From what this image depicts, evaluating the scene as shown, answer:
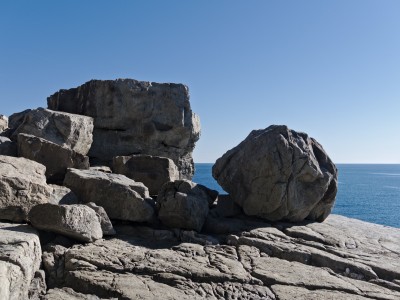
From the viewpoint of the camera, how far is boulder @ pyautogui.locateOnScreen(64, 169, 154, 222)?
10.4 meters

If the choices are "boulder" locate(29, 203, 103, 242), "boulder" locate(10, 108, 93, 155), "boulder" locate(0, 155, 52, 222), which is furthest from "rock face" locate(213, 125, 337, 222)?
"boulder" locate(0, 155, 52, 222)

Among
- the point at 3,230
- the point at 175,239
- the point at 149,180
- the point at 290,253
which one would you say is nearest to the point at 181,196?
the point at 175,239

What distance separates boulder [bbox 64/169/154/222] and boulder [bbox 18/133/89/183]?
3.74ft

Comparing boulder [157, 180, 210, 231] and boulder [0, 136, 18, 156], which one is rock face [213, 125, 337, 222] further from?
boulder [0, 136, 18, 156]

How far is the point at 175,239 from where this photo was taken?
10.2 m

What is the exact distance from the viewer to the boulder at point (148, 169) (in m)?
12.9

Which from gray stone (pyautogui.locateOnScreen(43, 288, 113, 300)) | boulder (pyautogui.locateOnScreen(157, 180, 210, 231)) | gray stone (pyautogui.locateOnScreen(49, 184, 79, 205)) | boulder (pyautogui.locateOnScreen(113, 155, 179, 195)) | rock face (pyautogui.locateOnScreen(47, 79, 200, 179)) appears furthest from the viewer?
rock face (pyautogui.locateOnScreen(47, 79, 200, 179))

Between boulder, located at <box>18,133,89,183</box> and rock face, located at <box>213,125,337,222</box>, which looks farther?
rock face, located at <box>213,125,337,222</box>

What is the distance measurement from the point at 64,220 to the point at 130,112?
25.2ft

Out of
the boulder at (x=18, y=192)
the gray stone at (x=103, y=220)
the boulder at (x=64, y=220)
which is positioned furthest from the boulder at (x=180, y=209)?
the boulder at (x=18, y=192)

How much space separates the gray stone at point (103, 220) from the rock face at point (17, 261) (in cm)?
185

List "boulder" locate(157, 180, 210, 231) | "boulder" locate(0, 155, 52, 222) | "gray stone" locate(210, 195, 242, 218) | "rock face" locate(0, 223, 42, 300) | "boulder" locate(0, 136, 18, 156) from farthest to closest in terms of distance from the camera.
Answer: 1. "gray stone" locate(210, 195, 242, 218)
2. "boulder" locate(0, 136, 18, 156)
3. "boulder" locate(157, 180, 210, 231)
4. "boulder" locate(0, 155, 52, 222)
5. "rock face" locate(0, 223, 42, 300)

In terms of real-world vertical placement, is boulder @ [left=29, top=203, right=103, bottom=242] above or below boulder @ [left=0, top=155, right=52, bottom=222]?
below

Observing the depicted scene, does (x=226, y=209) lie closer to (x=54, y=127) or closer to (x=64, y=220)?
(x=64, y=220)
